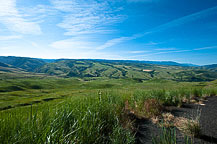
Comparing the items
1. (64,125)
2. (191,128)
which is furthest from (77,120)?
(191,128)

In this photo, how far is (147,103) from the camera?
22.1ft

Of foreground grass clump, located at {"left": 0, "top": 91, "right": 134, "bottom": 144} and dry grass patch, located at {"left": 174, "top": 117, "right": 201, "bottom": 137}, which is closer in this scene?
foreground grass clump, located at {"left": 0, "top": 91, "right": 134, "bottom": 144}

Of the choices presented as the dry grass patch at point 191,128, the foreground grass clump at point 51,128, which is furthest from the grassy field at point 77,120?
the dry grass patch at point 191,128

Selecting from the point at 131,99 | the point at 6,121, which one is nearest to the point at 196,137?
the point at 131,99

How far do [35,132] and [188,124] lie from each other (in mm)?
4760

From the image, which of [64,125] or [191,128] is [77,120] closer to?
[64,125]

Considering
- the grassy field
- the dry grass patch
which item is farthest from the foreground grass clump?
the dry grass patch

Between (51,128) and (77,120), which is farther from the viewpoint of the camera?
(77,120)

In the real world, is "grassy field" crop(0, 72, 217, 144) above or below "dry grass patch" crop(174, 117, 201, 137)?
above

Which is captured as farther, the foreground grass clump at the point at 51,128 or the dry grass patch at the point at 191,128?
the dry grass patch at the point at 191,128

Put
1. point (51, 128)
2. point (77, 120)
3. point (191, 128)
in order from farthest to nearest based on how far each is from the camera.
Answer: point (191, 128)
point (77, 120)
point (51, 128)

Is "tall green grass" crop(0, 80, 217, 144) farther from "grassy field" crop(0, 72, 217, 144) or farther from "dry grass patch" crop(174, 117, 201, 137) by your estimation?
"dry grass patch" crop(174, 117, 201, 137)

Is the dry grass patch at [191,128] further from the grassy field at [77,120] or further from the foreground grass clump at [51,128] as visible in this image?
the foreground grass clump at [51,128]

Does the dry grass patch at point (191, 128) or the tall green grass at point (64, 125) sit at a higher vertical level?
the tall green grass at point (64, 125)
